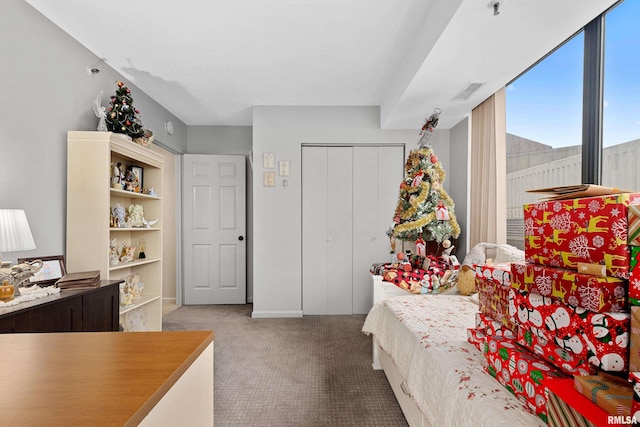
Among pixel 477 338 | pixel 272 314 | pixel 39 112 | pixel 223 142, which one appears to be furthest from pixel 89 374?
pixel 223 142

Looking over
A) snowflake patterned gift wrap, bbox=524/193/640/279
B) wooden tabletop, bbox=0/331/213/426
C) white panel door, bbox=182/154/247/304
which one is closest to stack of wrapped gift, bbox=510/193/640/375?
snowflake patterned gift wrap, bbox=524/193/640/279

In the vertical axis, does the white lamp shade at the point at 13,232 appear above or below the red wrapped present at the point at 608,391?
above

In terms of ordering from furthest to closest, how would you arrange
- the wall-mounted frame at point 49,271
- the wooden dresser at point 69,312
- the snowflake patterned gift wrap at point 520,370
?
1. the wall-mounted frame at point 49,271
2. the wooden dresser at point 69,312
3. the snowflake patterned gift wrap at point 520,370

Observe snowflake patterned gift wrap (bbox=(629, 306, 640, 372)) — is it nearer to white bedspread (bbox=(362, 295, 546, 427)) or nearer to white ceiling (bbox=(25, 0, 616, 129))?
white bedspread (bbox=(362, 295, 546, 427))

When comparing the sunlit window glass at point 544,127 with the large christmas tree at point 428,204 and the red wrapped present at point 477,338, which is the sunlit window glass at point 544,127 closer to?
the large christmas tree at point 428,204

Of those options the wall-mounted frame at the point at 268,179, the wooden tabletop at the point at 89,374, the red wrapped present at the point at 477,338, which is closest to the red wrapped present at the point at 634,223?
the red wrapped present at the point at 477,338

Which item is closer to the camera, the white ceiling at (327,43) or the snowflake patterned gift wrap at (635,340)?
the snowflake patterned gift wrap at (635,340)

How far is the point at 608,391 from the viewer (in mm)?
621

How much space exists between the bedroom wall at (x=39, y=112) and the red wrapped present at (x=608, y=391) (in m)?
2.84

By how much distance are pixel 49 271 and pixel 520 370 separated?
2.73m

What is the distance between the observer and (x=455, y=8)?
174cm

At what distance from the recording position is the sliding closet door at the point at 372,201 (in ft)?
13.2

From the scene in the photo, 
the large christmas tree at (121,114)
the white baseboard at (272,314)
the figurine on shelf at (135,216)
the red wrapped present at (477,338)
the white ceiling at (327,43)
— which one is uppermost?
the white ceiling at (327,43)

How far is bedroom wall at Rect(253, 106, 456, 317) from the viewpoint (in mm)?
3938
